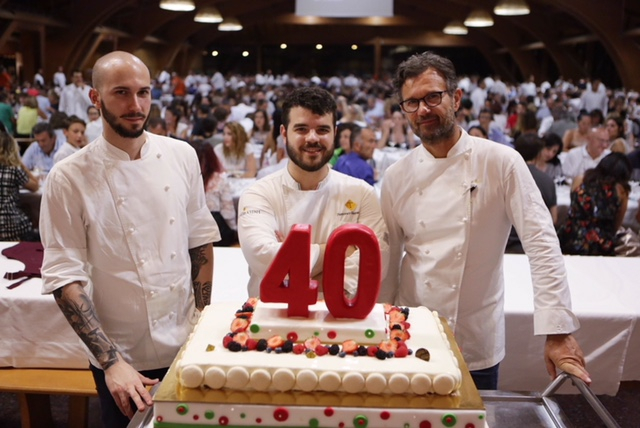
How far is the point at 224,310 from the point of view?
1.58m

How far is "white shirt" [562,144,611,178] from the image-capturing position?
570 centimetres

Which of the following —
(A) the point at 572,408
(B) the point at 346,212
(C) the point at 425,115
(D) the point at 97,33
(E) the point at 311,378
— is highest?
(D) the point at 97,33

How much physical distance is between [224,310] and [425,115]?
2.52 feet

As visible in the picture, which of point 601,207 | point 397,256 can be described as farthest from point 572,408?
point 397,256

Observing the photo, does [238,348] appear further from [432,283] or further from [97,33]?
[97,33]

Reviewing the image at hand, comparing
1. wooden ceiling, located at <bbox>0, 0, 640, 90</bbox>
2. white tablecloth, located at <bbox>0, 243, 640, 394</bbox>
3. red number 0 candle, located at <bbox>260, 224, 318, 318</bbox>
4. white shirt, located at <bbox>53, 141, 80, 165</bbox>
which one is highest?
wooden ceiling, located at <bbox>0, 0, 640, 90</bbox>

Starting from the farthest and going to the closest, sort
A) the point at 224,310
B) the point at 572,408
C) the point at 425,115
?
the point at 572,408
the point at 425,115
the point at 224,310

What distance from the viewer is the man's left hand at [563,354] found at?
1.66 m

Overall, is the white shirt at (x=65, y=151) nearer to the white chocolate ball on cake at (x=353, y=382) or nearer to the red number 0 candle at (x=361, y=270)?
the red number 0 candle at (x=361, y=270)

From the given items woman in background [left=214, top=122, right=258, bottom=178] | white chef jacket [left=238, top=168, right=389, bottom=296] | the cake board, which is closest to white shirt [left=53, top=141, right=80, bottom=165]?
woman in background [left=214, top=122, right=258, bottom=178]

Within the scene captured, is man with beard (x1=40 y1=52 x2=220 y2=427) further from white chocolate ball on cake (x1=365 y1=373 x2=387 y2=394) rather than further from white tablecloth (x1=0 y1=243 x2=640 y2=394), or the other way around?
white tablecloth (x1=0 y1=243 x2=640 y2=394)

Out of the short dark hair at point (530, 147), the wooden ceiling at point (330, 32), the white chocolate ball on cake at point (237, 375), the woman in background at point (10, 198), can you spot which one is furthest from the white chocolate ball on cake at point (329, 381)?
the wooden ceiling at point (330, 32)

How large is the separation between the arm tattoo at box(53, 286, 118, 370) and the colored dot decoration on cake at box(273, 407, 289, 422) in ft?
2.21

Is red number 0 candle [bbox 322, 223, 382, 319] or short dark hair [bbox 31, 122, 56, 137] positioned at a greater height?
short dark hair [bbox 31, 122, 56, 137]
